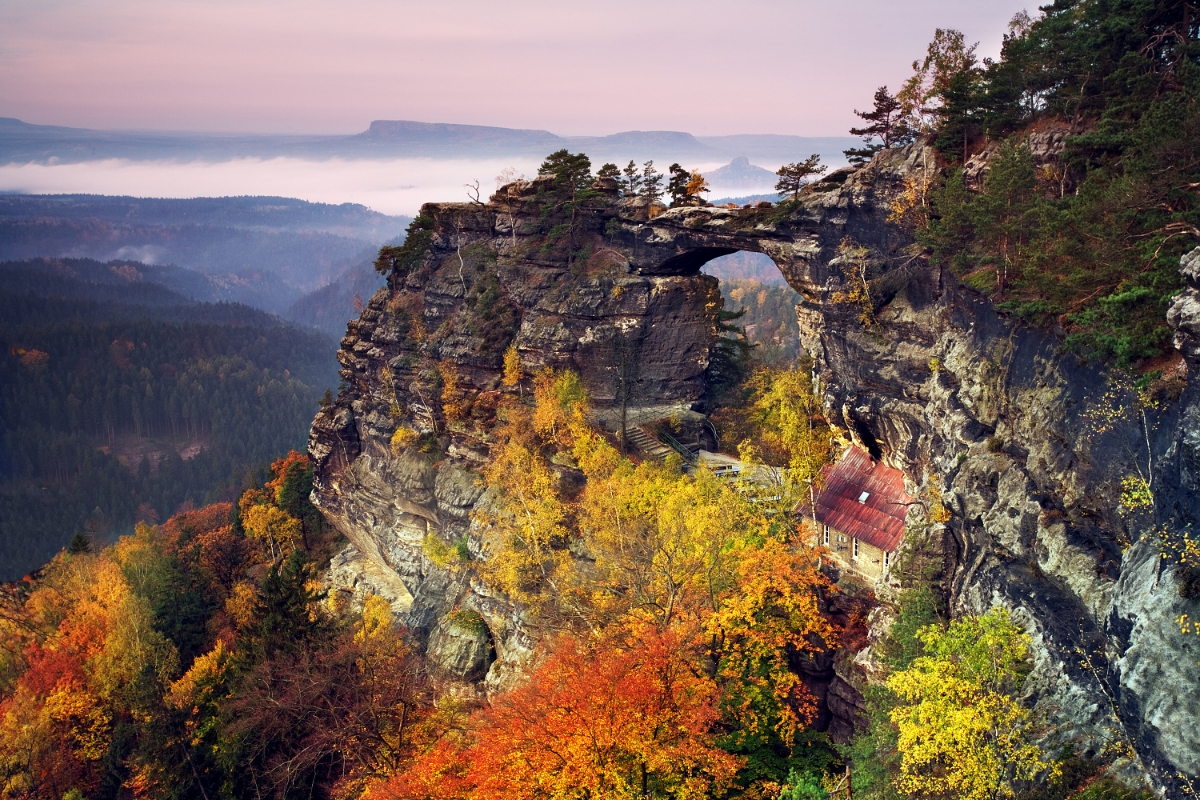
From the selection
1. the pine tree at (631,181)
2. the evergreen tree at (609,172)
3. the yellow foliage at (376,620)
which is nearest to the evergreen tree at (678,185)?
the pine tree at (631,181)

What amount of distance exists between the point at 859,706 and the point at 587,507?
1491cm

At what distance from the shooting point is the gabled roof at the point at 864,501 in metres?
31.0

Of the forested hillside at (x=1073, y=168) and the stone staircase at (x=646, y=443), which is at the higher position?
the forested hillside at (x=1073, y=168)

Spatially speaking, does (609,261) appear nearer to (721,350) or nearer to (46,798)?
(721,350)

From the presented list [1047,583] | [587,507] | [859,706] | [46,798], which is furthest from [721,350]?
[46,798]

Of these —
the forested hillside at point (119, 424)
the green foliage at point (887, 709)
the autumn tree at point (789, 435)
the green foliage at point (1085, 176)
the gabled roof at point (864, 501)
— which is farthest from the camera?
the forested hillside at point (119, 424)

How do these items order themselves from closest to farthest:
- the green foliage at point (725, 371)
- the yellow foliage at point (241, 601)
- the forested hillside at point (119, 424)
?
the green foliage at point (725, 371) → the yellow foliage at point (241, 601) → the forested hillside at point (119, 424)

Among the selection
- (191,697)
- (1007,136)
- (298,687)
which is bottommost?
(191,697)

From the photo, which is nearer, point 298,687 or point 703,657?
point 703,657

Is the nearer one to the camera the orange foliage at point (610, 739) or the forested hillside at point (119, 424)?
the orange foliage at point (610, 739)

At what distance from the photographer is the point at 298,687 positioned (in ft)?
105

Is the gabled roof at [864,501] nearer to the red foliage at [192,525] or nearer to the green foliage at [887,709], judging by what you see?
the green foliage at [887,709]

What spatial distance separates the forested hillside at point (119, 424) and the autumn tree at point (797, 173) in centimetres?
11693

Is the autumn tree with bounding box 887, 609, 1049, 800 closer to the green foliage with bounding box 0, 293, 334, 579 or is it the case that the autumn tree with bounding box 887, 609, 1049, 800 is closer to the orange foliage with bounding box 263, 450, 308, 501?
the orange foliage with bounding box 263, 450, 308, 501
